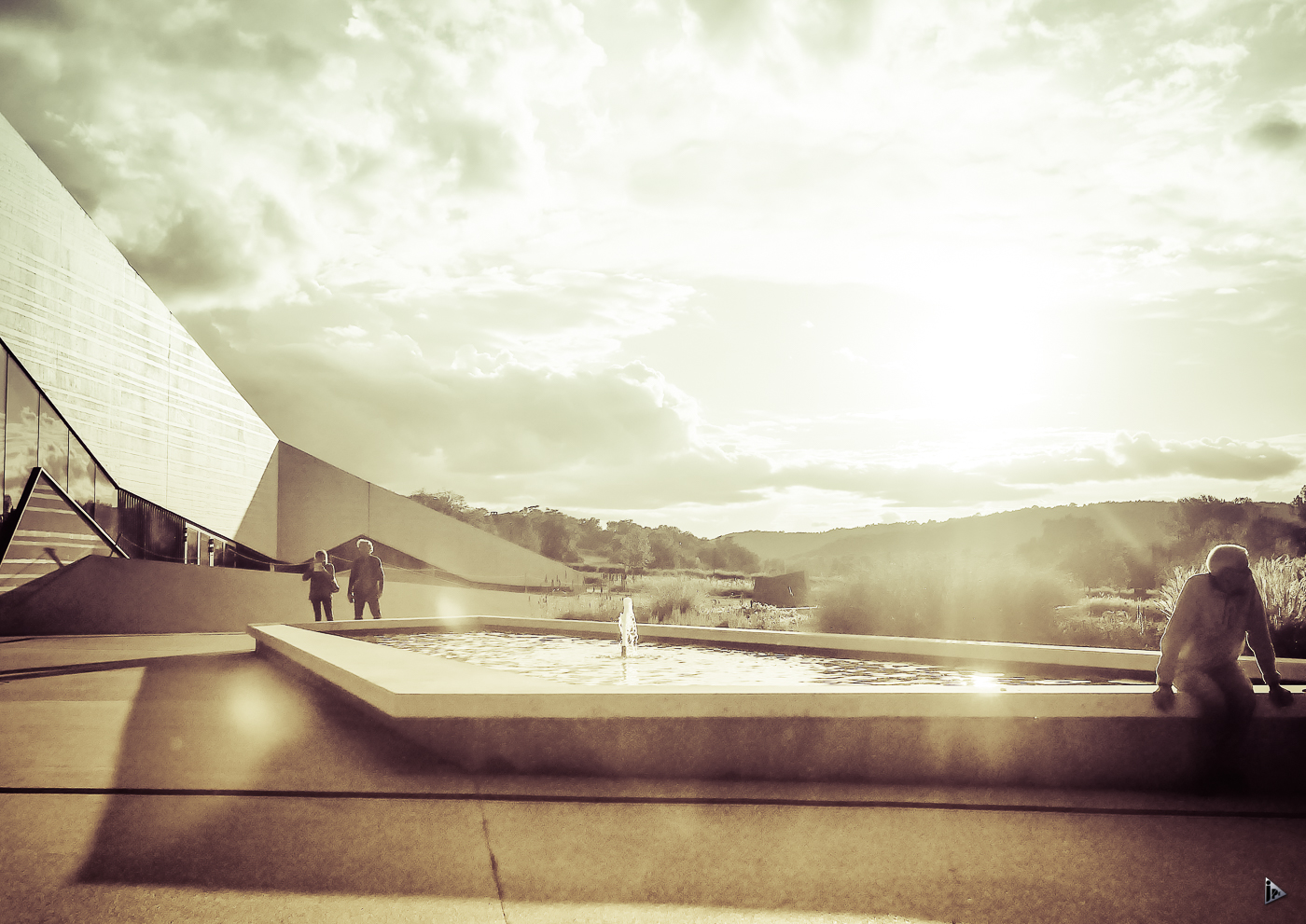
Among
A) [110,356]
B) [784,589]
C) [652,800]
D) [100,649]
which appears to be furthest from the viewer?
[784,589]

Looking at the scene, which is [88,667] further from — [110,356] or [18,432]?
[110,356]

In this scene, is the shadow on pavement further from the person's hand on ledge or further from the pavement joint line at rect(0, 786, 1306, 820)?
the person's hand on ledge

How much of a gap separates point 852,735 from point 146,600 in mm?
17763

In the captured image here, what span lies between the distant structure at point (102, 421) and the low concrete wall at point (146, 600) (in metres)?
0.80

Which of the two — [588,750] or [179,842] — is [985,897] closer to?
[588,750]

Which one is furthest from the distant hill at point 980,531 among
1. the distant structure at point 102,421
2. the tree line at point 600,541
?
the distant structure at point 102,421

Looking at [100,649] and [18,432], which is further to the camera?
[18,432]

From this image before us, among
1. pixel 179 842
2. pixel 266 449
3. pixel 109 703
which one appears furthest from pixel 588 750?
pixel 266 449

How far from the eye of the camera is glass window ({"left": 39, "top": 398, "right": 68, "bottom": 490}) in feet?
66.2

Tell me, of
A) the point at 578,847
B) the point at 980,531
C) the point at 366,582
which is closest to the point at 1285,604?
the point at 578,847

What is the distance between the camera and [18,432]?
1948 centimetres

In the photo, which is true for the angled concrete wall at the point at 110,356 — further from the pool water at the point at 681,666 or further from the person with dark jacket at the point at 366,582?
the pool water at the point at 681,666

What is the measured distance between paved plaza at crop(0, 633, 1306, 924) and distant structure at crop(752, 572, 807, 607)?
2623 centimetres

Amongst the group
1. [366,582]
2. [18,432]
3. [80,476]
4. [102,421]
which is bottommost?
[366,582]
